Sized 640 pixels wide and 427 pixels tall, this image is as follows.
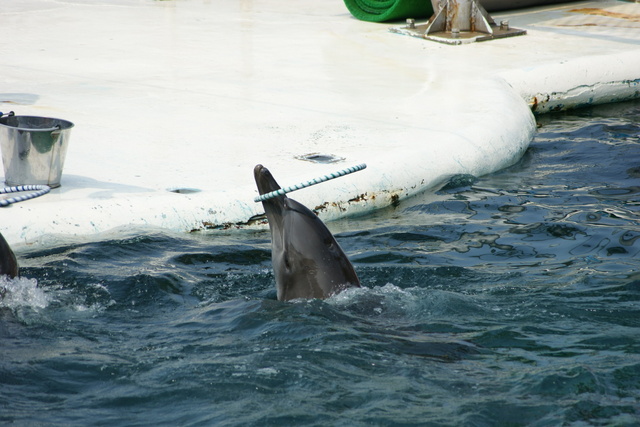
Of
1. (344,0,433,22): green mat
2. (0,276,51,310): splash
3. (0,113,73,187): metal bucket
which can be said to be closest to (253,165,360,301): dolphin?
(0,276,51,310): splash

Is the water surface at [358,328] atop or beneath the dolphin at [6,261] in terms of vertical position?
beneath

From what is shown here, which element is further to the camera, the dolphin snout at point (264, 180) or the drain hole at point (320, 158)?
the drain hole at point (320, 158)

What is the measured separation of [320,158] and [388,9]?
244 inches

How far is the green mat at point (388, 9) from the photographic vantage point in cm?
1122

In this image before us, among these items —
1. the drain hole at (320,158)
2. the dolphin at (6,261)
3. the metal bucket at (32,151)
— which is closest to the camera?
the dolphin at (6,261)

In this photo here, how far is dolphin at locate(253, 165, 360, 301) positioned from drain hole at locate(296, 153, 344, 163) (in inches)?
74.2

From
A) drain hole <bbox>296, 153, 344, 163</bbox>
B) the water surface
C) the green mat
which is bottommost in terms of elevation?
the water surface

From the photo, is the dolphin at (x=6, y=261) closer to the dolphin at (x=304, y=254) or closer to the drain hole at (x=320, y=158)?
the dolphin at (x=304, y=254)

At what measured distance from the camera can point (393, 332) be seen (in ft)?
11.8

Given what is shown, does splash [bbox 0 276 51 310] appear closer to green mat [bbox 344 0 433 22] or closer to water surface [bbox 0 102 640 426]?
water surface [bbox 0 102 640 426]

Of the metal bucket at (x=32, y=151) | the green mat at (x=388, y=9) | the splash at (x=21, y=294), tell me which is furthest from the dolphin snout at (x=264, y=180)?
the green mat at (x=388, y=9)

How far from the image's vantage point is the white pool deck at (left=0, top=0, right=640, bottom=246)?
5.21 metres

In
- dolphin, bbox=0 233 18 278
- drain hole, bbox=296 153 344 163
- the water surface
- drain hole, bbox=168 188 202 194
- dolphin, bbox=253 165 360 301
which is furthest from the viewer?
drain hole, bbox=296 153 344 163

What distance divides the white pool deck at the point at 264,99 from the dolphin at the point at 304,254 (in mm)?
1282
